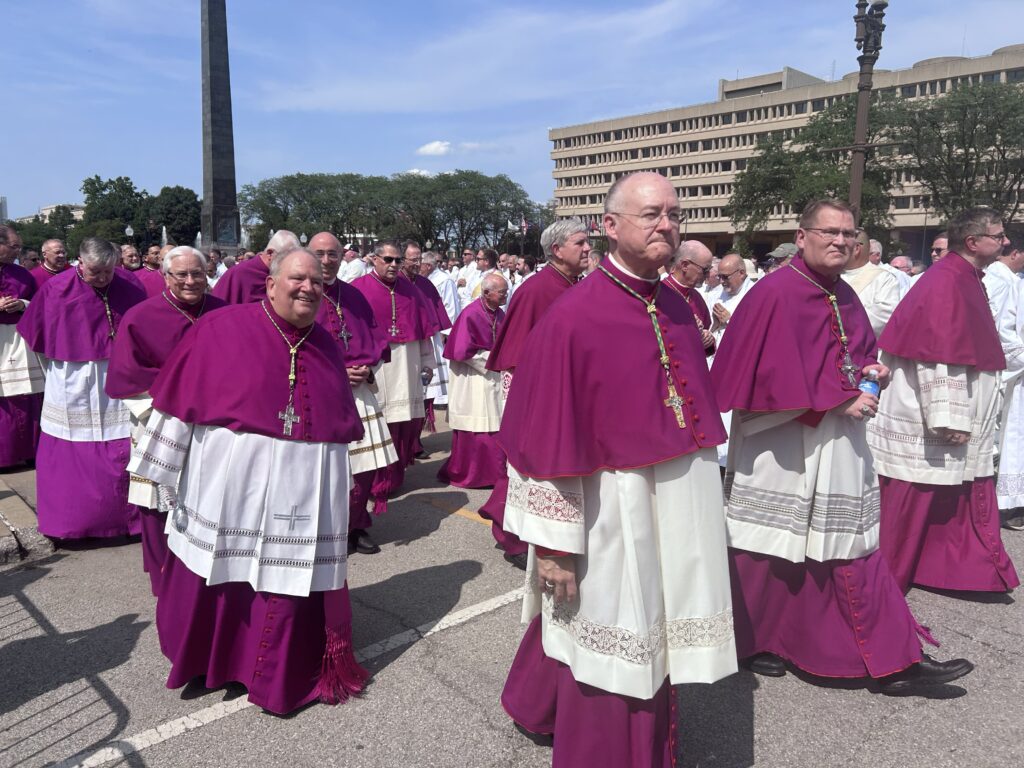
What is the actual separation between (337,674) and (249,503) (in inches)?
36.8

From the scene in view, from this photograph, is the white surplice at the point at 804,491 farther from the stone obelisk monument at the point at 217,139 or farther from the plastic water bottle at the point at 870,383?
the stone obelisk monument at the point at 217,139

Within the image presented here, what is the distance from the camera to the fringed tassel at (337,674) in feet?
12.5

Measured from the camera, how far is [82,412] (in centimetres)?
602

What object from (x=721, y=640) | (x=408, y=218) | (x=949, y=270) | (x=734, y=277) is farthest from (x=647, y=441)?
(x=408, y=218)

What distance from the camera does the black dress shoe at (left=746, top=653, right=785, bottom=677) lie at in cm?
402

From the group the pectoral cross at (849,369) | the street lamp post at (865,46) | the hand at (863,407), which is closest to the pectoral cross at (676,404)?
the hand at (863,407)

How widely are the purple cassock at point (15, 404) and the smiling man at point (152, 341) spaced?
4.14 metres

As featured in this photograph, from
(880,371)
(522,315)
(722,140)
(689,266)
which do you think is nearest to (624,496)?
(880,371)

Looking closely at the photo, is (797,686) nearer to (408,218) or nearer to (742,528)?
(742,528)

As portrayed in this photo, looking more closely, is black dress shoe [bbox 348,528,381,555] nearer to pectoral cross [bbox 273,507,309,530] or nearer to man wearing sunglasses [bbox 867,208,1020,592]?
pectoral cross [bbox 273,507,309,530]

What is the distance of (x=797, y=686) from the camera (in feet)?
13.0

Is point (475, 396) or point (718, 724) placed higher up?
point (475, 396)

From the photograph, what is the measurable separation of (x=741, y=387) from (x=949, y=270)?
2.00 m

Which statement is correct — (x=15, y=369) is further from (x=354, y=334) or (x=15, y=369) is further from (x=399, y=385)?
(x=354, y=334)
